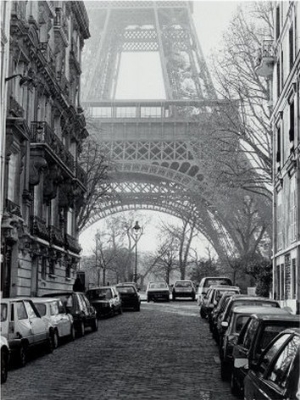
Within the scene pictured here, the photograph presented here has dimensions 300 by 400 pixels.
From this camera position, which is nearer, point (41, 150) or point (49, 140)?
point (41, 150)

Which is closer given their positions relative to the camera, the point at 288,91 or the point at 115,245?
the point at 288,91

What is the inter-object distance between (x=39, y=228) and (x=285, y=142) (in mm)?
10681

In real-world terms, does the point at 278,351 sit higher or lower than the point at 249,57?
lower

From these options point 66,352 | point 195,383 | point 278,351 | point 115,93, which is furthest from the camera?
point 115,93

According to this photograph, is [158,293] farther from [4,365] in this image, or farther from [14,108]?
[4,365]

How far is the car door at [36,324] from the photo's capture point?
15.4 meters

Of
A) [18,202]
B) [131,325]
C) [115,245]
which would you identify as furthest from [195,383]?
[115,245]

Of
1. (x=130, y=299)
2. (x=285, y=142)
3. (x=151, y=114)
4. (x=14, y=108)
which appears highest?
(x=151, y=114)

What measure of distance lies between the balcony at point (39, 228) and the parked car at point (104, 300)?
3.25 m

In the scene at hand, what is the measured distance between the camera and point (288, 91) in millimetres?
27719

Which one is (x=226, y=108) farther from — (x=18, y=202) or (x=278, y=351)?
(x=278, y=351)

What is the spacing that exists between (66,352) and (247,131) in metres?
16.2

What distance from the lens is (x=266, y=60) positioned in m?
29.7

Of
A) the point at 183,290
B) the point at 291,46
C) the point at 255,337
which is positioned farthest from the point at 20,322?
the point at 183,290
